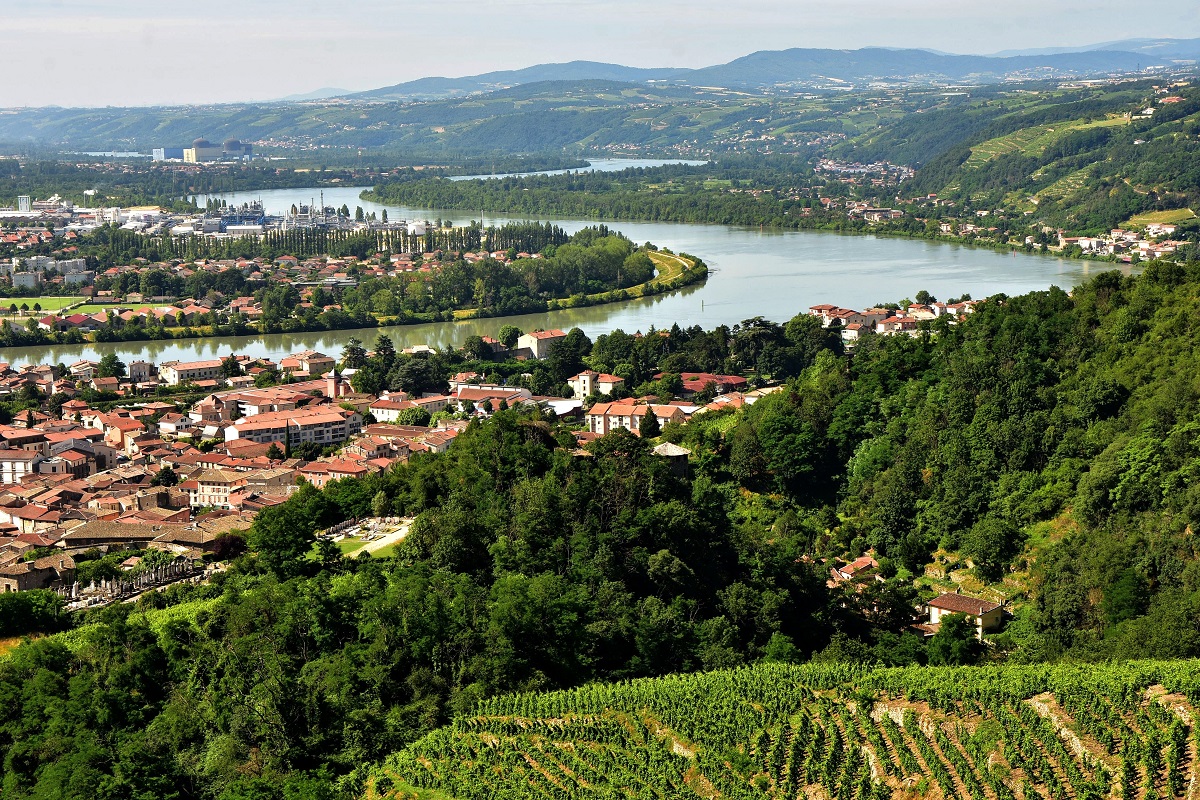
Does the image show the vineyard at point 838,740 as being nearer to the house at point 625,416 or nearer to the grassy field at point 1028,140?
the house at point 625,416

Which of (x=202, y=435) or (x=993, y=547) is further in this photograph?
(x=202, y=435)

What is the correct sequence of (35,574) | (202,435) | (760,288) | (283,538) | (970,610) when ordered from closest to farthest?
(970,610) → (283,538) → (35,574) → (202,435) → (760,288)

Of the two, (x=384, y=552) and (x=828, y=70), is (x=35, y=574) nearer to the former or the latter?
(x=384, y=552)

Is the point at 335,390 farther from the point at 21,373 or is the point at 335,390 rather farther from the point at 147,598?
the point at 147,598

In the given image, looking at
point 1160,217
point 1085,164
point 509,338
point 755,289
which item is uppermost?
point 1085,164

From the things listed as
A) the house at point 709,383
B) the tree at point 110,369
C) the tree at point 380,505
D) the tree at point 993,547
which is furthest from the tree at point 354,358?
the tree at point 993,547

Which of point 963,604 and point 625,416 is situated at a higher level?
point 625,416

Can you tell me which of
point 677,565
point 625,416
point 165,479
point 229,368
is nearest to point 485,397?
point 625,416

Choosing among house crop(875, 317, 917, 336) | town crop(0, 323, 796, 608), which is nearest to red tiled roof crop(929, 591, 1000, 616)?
town crop(0, 323, 796, 608)

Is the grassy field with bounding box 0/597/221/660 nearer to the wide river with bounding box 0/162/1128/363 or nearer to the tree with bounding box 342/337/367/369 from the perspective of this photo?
the tree with bounding box 342/337/367/369
